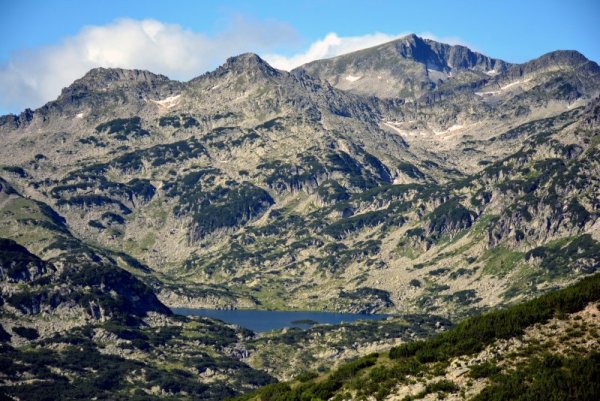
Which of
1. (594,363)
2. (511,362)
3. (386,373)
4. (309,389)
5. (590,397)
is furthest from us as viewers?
(309,389)

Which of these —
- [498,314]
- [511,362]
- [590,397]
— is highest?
[498,314]

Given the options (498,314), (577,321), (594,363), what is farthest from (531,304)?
(594,363)

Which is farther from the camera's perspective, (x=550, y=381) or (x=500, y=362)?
(x=500, y=362)

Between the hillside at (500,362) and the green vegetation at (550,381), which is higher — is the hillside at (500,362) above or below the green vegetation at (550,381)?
above

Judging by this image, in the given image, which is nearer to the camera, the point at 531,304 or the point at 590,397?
the point at 590,397

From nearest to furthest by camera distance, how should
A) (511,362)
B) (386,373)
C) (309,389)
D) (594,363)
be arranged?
1. (594,363)
2. (511,362)
3. (386,373)
4. (309,389)

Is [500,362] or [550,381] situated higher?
[500,362]

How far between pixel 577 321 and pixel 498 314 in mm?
14156

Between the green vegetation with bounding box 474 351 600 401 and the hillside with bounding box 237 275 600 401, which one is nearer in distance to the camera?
the green vegetation with bounding box 474 351 600 401

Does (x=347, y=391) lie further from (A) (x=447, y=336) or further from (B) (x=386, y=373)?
(A) (x=447, y=336)

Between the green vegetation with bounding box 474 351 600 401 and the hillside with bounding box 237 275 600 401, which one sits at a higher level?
the hillside with bounding box 237 275 600 401

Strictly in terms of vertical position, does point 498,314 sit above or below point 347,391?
above

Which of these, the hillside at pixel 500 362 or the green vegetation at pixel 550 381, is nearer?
the green vegetation at pixel 550 381

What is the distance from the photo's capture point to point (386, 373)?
339ft
